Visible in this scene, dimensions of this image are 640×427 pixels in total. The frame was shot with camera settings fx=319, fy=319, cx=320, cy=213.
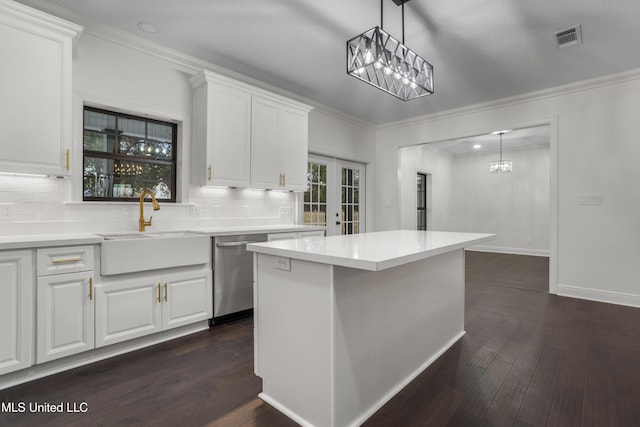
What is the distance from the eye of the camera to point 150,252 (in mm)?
2479

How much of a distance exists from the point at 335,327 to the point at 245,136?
2.63 meters

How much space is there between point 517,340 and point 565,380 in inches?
24.7

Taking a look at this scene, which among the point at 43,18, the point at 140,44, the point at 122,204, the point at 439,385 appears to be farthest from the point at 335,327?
the point at 140,44

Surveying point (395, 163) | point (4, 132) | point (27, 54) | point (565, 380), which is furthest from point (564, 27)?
point (4, 132)

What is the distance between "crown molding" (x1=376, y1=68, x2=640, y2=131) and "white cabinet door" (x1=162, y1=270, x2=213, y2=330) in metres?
4.26

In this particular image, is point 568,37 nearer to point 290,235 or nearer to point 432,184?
point 290,235

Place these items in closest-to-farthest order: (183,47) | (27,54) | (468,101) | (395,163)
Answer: (27,54)
(183,47)
(468,101)
(395,163)

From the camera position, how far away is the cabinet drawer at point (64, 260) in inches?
80.2

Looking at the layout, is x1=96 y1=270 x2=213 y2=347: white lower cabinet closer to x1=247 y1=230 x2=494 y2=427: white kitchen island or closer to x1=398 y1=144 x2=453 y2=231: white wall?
x1=247 y1=230 x2=494 y2=427: white kitchen island

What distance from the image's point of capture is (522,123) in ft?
14.4

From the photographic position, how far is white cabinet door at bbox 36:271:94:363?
203 cm

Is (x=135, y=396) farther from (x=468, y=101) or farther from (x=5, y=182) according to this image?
(x=468, y=101)

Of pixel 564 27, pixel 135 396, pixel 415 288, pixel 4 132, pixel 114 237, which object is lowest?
pixel 135 396

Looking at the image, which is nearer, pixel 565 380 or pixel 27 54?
pixel 565 380
